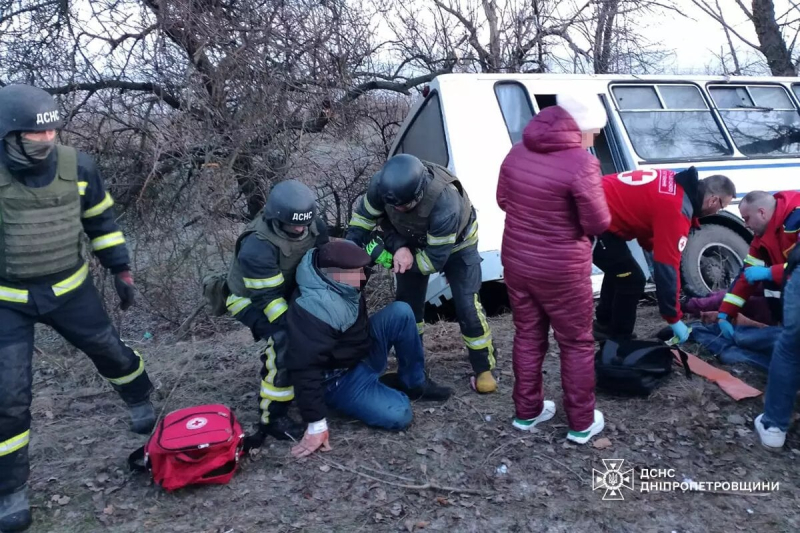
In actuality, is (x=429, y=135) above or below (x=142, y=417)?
above

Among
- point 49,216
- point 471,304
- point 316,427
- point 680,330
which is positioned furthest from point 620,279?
point 49,216

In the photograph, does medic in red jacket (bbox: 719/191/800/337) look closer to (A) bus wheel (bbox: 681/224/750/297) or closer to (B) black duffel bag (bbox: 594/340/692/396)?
(B) black duffel bag (bbox: 594/340/692/396)

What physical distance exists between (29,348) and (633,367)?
3.36 m

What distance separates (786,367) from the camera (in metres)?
3.39

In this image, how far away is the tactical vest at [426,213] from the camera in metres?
3.87

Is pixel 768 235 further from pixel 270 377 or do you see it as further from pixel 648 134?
pixel 270 377

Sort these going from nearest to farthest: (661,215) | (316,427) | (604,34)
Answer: (316,427) → (661,215) → (604,34)

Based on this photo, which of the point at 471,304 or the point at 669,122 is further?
the point at 669,122

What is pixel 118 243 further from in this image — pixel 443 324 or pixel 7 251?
pixel 443 324

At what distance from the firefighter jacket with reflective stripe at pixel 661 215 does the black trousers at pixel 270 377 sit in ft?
7.53

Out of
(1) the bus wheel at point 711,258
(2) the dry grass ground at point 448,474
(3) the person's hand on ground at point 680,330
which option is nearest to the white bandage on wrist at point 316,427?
(2) the dry grass ground at point 448,474

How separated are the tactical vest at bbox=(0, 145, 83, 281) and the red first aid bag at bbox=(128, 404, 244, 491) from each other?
39.4 inches

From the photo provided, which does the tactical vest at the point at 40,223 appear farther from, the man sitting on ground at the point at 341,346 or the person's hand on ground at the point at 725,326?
the person's hand on ground at the point at 725,326

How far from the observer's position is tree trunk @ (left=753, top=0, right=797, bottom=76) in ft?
37.9
